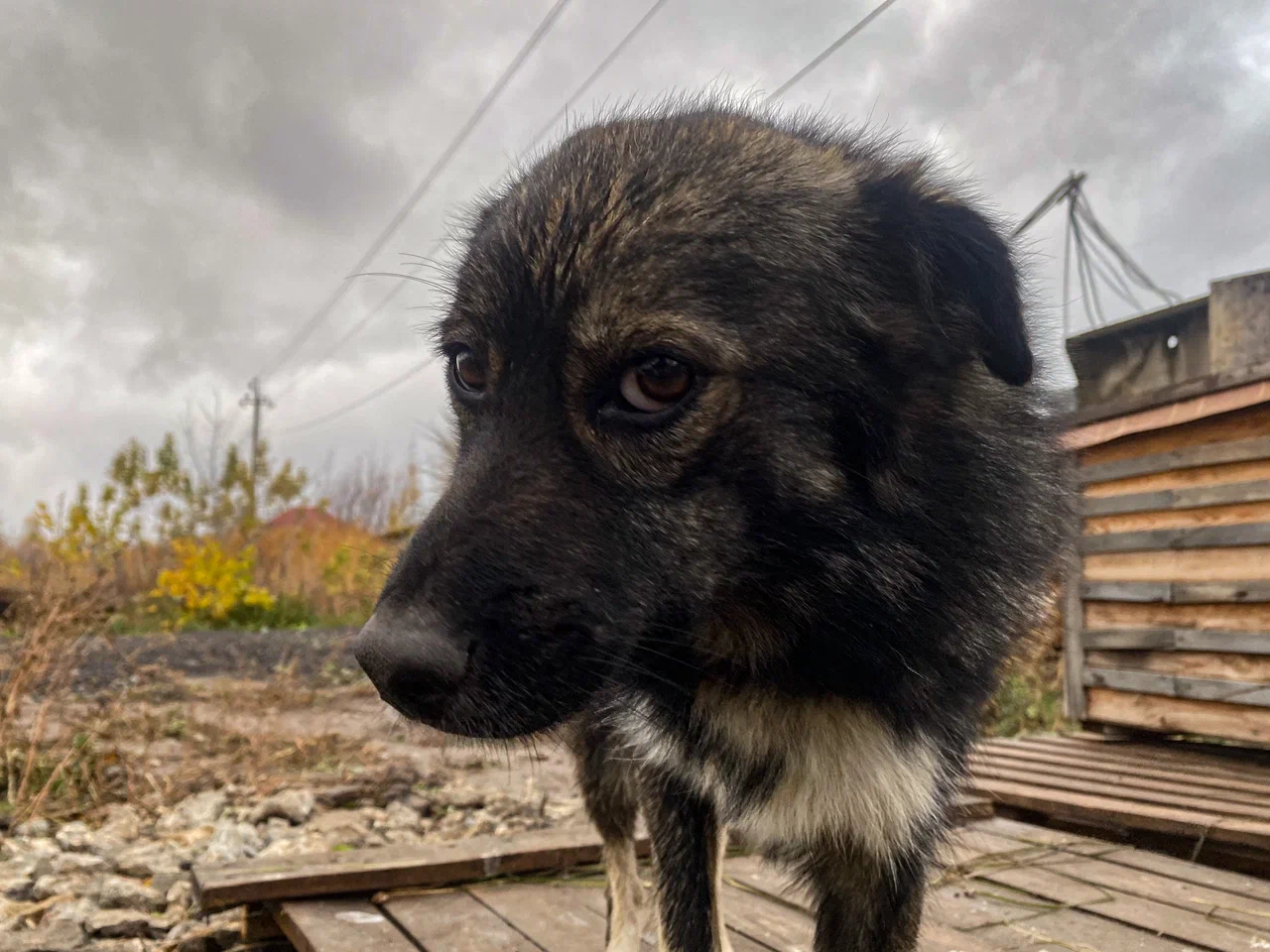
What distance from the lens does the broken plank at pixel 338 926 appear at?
2.74m

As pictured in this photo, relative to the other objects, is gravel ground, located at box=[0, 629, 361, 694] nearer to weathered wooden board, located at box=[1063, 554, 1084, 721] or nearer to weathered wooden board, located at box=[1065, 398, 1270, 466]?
weathered wooden board, located at box=[1063, 554, 1084, 721]

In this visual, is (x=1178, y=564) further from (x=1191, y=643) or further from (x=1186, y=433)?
(x=1186, y=433)

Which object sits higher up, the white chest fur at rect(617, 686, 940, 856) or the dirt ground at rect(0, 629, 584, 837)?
the white chest fur at rect(617, 686, 940, 856)

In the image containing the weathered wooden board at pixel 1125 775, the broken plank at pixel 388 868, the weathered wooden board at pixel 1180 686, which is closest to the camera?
the broken plank at pixel 388 868

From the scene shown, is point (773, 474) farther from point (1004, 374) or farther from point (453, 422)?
point (453, 422)

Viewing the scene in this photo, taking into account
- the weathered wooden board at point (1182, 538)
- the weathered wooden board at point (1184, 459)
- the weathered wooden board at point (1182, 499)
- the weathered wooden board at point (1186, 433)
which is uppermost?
the weathered wooden board at point (1186, 433)

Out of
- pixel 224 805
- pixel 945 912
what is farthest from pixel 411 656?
pixel 224 805

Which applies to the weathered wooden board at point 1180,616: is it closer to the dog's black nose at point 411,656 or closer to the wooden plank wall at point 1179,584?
the wooden plank wall at point 1179,584

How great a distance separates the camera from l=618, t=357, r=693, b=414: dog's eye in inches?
70.2

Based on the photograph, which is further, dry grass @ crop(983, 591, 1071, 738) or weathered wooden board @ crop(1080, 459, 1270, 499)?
dry grass @ crop(983, 591, 1071, 738)

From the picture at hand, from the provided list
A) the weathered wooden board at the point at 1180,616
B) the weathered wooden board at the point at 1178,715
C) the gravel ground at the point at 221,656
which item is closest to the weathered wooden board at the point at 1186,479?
the weathered wooden board at the point at 1180,616

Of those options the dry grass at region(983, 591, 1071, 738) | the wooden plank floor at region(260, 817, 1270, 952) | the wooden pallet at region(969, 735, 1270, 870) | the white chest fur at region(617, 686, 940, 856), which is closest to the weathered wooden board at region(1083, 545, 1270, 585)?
the wooden pallet at region(969, 735, 1270, 870)

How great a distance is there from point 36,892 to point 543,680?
2.80 meters

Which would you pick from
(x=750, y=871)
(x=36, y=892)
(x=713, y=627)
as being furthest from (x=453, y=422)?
(x=36, y=892)
